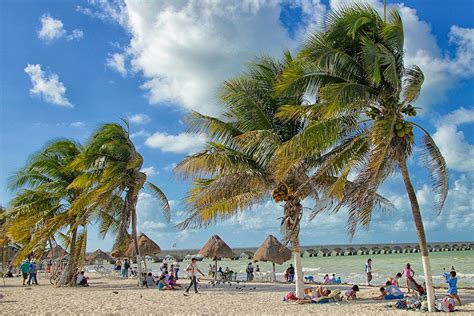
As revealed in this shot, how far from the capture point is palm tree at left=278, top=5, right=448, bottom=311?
9.35 m

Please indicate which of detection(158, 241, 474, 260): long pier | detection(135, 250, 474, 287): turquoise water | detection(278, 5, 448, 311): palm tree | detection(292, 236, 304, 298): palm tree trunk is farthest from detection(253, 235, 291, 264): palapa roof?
detection(158, 241, 474, 260): long pier

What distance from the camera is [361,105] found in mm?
9812

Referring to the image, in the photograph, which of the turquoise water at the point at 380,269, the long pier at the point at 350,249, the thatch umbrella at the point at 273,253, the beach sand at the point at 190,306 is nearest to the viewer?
the beach sand at the point at 190,306

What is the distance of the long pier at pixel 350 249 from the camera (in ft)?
233

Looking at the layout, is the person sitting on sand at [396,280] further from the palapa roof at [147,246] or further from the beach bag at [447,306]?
the palapa roof at [147,246]

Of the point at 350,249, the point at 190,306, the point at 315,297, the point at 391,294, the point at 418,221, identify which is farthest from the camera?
the point at 350,249

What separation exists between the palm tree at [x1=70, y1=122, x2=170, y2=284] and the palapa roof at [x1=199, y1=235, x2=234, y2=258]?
5456 mm

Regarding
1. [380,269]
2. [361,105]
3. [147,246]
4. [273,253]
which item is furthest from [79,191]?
[380,269]

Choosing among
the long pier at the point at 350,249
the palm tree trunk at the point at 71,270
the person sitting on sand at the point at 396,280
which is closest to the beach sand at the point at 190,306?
the person sitting on sand at the point at 396,280

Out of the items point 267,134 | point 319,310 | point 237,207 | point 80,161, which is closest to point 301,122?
point 267,134

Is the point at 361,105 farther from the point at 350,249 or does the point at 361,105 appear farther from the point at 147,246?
the point at 350,249

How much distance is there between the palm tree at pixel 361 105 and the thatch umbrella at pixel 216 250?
44.4ft

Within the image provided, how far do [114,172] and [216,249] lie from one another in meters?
7.59

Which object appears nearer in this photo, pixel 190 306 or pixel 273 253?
pixel 190 306
